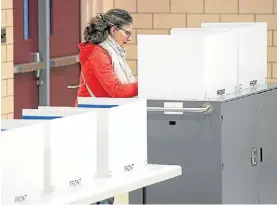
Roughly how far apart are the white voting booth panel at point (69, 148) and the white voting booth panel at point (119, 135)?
67mm

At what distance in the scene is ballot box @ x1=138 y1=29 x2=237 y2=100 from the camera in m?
5.73

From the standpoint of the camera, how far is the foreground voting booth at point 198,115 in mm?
5750

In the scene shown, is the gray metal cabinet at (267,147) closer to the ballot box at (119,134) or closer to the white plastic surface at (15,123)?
the ballot box at (119,134)

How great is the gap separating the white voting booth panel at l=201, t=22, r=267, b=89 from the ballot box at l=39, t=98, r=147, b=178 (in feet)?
6.37

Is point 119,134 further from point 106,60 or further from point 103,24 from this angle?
point 103,24

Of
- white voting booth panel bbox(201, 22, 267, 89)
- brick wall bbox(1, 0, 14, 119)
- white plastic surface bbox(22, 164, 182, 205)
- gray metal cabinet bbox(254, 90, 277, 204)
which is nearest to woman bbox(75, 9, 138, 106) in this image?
white voting booth panel bbox(201, 22, 267, 89)

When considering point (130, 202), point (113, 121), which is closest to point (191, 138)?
point (130, 202)

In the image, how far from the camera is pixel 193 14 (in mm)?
8750

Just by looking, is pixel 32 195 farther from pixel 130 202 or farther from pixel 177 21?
pixel 177 21

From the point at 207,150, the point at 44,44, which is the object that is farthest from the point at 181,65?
the point at 44,44

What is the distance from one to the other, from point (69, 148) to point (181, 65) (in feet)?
6.41

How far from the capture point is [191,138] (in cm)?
584

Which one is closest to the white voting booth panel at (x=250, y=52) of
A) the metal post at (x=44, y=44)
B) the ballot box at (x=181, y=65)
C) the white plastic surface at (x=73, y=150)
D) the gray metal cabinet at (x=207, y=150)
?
the gray metal cabinet at (x=207, y=150)

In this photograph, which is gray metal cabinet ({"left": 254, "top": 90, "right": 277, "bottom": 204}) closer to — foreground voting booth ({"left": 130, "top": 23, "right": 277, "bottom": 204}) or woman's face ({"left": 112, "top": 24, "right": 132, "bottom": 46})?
foreground voting booth ({"left": 130, "top": 23, "right": 277, "bottom": 204})
